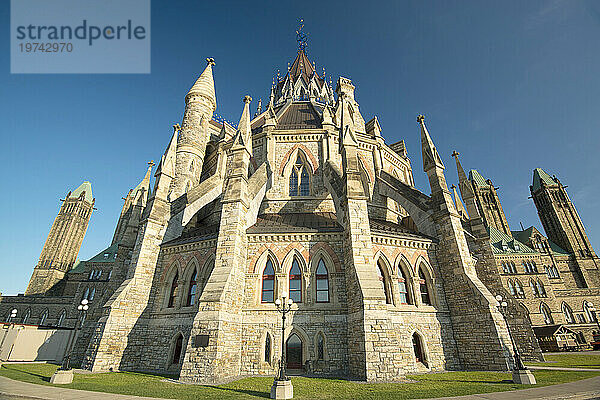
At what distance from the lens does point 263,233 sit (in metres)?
15.8

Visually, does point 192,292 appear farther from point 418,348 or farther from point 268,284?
point 418,348

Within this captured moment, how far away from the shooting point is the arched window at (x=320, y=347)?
45.3 feet

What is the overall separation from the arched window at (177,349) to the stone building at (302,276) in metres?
0.05

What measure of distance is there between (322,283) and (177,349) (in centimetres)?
844

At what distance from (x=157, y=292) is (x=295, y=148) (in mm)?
13728

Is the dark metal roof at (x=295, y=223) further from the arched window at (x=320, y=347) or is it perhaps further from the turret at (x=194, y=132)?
the turret at (x=194, y=132)

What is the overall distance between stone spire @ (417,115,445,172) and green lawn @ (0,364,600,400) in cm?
1195

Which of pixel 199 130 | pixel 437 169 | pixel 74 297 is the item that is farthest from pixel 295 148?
pixel 74 297

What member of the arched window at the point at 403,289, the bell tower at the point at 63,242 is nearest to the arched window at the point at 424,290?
the arched window at the point at 403,289

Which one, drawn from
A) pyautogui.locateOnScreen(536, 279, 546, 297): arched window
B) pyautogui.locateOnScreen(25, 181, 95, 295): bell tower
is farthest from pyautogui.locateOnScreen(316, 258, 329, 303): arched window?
pyautogui.locateOnScreen(25, 181, 95, 295): bell tower

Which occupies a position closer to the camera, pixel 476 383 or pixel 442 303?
pixel 476 383

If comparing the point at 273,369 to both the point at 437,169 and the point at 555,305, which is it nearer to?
the point at 437,169

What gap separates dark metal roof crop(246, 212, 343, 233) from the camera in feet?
52.4

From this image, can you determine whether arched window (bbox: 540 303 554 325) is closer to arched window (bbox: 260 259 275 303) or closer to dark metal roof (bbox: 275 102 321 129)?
dark metal roof (bbox: 275 102 321 129)
